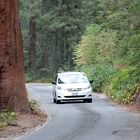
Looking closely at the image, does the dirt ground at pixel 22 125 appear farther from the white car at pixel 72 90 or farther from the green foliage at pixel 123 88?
the white car at pixel 72 90

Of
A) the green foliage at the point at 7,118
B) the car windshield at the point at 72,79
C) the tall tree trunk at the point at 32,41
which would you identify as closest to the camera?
the green foliage at the point at 7,118

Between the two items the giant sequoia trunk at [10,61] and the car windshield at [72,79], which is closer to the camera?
the giant sequoia trunk at [10,61]

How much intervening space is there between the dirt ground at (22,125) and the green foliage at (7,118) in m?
0.18

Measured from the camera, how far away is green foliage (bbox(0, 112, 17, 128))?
1752 centimetres

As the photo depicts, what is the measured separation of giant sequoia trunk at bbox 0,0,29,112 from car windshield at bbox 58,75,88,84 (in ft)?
28.9

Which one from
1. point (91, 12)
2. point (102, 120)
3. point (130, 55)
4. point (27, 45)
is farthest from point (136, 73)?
point (27, 45)

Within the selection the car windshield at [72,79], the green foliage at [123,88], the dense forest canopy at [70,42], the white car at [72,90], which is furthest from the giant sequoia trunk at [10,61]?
the dense forest canopy at [70,42]

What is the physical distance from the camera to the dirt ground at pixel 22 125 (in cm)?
1590

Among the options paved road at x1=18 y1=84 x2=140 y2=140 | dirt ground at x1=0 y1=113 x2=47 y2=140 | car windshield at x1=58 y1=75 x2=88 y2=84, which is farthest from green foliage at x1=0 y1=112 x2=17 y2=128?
car windshield at x1=58 y1=75 x2=88 y2=84

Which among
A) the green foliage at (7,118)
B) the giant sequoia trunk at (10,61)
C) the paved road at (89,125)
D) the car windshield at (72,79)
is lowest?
the paved road at (89,125)

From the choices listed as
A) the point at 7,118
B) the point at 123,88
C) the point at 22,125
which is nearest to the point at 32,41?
the point at 123,88

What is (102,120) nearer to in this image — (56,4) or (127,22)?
(127,22)

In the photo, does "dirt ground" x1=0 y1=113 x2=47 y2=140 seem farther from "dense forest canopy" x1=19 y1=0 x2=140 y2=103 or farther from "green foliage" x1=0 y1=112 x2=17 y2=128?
"dense forest canopy" x1=19 y1=0 x2=140 y2=103

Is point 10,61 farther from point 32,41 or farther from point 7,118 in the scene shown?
point 32,41
